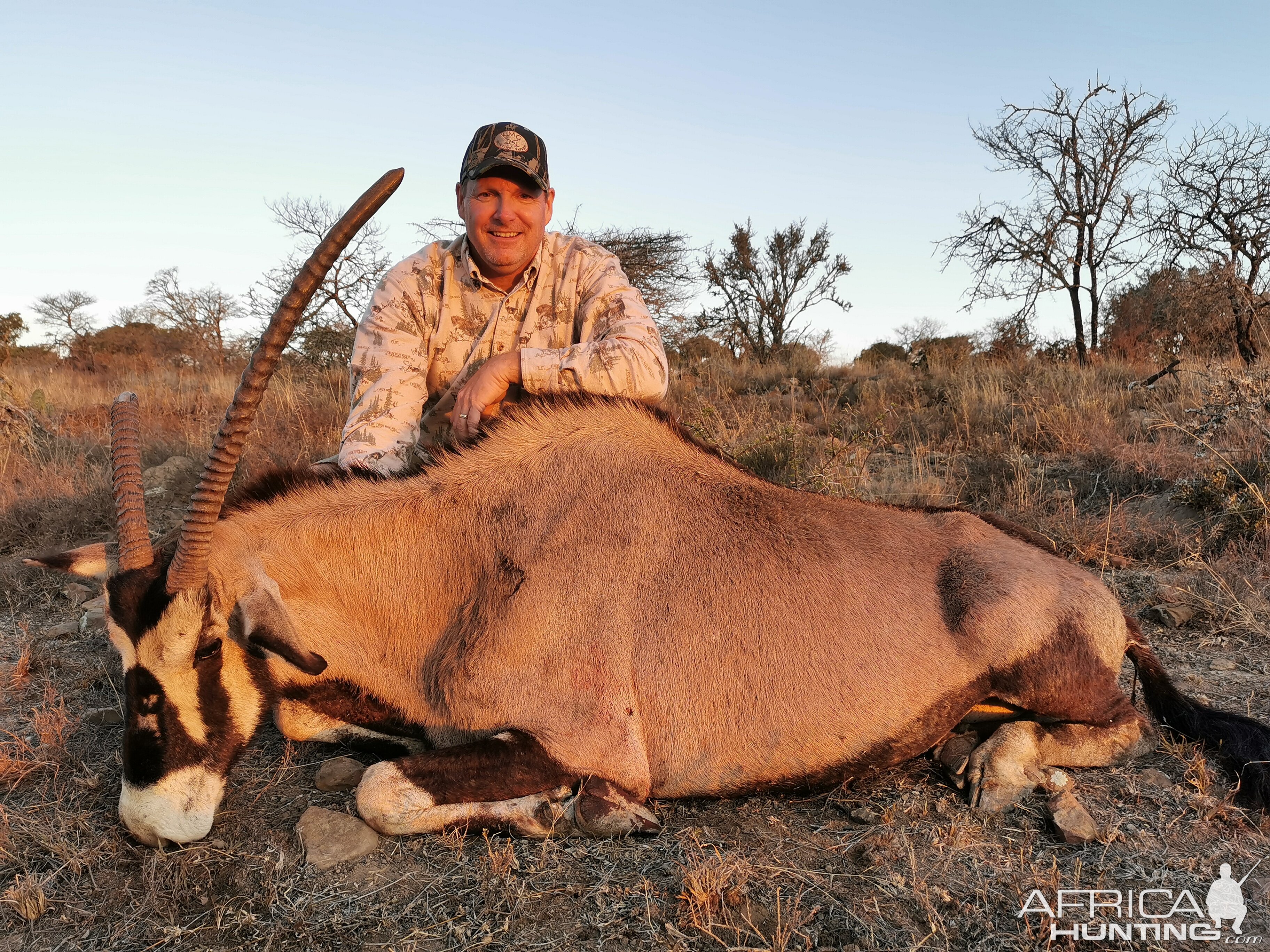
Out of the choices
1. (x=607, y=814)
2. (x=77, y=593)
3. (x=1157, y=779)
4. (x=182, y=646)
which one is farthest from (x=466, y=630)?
Result: (x=77, y=593)

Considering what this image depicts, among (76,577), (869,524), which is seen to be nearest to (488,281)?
(869,524)

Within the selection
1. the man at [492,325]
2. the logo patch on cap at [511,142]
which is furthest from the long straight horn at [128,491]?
the logo patch on cap at [511,142]

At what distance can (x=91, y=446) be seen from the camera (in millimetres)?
9617

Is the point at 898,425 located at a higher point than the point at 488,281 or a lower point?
lower

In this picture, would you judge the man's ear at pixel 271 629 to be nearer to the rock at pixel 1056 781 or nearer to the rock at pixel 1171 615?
the rock at pixel 1056 781

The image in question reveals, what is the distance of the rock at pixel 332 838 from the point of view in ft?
9.70

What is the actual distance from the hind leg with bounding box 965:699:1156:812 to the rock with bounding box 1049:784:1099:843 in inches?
5.0

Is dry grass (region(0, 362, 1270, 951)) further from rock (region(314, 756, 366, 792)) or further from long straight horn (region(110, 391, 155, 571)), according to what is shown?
long straight horn (region(110, 391, 155, 571))

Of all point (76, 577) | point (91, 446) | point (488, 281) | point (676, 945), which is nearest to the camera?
point (676, 945)

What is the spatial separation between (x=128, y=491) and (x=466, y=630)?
4.33 feet

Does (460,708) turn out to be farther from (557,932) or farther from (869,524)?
(869,524)

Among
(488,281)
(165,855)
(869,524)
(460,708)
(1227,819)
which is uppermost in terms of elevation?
(488,281)

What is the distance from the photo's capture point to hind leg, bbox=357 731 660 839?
3021mm

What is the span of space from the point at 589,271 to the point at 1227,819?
4.12 m
